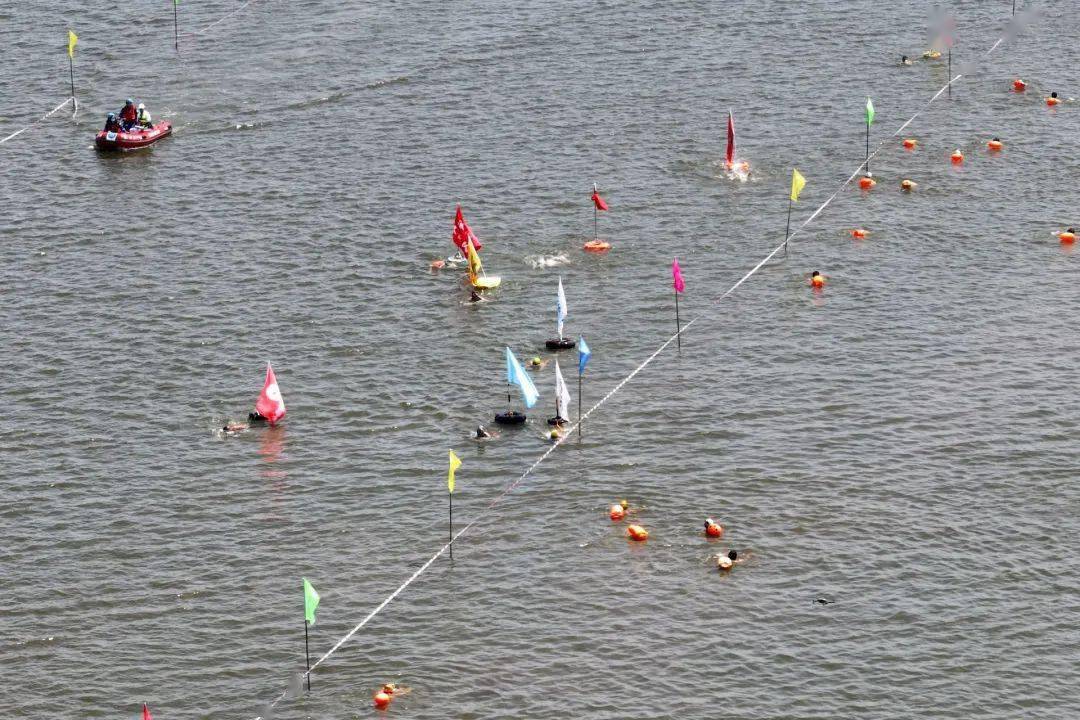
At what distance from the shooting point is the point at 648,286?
275ft

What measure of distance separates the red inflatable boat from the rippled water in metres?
1.55

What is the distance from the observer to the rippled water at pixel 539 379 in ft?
187

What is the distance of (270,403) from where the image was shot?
71.7 m

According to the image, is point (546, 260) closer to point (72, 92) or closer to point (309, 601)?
point (309, 601)

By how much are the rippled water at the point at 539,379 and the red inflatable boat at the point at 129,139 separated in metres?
1.55

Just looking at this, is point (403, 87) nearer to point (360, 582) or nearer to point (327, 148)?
point (327, 148)

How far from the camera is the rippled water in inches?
2248

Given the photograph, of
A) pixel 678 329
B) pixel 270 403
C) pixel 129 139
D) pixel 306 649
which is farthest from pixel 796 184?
pixel 129 139

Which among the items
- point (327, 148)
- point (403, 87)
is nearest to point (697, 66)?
point (403, 87)

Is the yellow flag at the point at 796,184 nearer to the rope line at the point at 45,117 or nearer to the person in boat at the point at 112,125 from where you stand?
the person in boat at the point at 112,125

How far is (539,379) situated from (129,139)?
40.0 metres

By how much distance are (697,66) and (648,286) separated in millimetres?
35300

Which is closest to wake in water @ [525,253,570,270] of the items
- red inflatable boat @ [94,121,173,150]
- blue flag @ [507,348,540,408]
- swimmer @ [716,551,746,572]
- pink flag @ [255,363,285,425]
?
blue flag @ [507,348,540,408]

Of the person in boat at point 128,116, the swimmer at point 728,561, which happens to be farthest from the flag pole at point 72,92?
the swimmer at point 728,561
